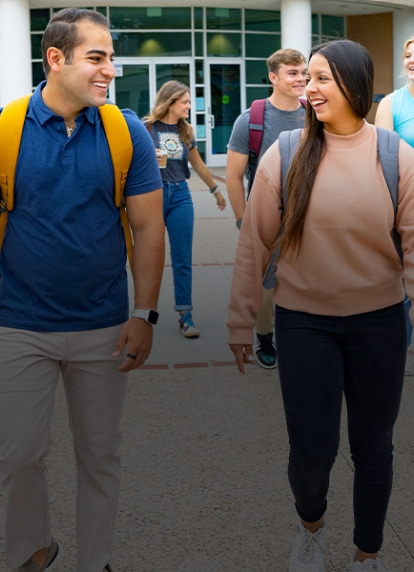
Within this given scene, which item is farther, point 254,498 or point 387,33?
point 387,33

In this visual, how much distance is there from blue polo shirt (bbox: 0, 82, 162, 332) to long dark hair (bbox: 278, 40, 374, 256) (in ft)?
1.67

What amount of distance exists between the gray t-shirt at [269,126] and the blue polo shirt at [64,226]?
286 cm

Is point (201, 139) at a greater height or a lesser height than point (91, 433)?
lesser

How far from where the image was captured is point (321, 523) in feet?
11.4

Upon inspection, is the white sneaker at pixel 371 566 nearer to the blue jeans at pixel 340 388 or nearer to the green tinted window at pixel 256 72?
the blue jeans at pixel 340 388

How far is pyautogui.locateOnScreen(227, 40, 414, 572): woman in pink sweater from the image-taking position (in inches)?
124

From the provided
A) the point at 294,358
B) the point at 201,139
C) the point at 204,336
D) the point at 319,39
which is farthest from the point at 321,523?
the point at 319,39

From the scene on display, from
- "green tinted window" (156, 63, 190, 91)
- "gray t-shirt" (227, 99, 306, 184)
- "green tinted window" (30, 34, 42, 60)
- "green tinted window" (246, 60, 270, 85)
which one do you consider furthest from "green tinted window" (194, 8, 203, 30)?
"gray t-shirt" (227, 99, 306, 184)

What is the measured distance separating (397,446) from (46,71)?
2.74 meters

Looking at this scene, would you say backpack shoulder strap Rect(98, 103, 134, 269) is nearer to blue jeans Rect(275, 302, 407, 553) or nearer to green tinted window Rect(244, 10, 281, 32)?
blue jeans Rect(275, 302, 407, 553)

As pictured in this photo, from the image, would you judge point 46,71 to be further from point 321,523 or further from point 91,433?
point 321,523

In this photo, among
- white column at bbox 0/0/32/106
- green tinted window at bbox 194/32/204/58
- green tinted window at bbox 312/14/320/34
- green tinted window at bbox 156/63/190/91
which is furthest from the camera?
green tinted window at bbox 312/14/320/34

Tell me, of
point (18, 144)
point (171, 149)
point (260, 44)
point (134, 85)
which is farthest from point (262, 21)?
point (18, 144)

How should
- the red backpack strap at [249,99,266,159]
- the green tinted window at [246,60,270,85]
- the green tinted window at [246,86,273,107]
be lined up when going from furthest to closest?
the green tinted window at [246,86,273,107]
the green tinted window at [246,60,270,85]
the red backpack strap at [249,99,266,159]
